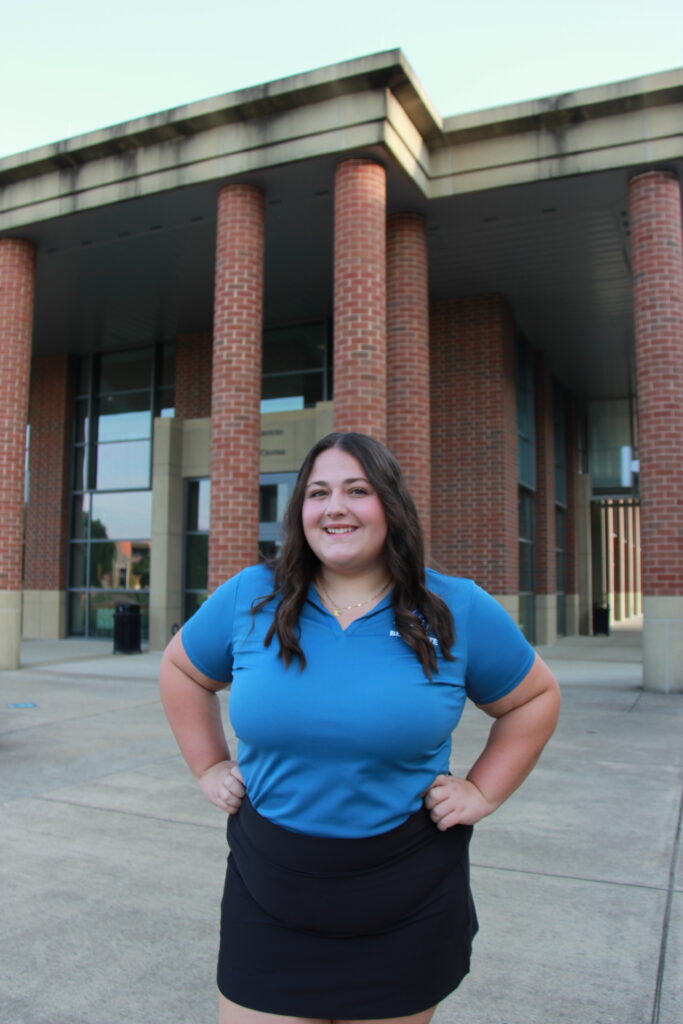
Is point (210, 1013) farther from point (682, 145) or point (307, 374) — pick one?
point (307, 374)

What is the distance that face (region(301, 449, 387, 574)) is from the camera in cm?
177

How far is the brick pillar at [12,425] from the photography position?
12.3 metres

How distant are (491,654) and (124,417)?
58.5ft

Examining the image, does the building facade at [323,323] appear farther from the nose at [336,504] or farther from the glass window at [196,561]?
the nose at [336,504]

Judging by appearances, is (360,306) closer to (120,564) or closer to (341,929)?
(341,929)

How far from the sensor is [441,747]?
5.60ft

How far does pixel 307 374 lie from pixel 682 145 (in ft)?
27.2

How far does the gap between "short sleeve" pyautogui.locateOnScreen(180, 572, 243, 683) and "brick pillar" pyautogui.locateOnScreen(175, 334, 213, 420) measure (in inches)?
616

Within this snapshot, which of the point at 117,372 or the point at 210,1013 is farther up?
the point at 117,372

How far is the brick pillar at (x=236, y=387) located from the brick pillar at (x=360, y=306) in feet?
4.17

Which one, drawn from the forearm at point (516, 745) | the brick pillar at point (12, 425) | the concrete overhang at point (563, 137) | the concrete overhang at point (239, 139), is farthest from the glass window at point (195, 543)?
the forearm at point (516, 745)

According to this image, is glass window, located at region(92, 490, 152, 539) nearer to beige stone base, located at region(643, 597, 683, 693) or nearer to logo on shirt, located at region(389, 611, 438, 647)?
beige stone base, located at region(643, 597, 683, 693)

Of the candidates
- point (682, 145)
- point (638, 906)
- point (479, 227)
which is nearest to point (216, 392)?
point (479, 227)

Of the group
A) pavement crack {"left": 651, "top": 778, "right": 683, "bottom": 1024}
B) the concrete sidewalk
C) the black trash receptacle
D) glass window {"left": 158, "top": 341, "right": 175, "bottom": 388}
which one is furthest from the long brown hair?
glass window {"left": 158, "top": 341, "right": 175, "bottom": 388}
